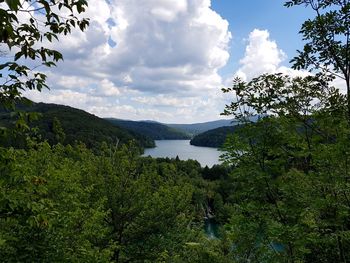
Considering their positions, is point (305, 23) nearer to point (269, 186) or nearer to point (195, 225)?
point (269, 186)

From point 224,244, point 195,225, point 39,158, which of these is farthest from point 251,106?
point 195,225

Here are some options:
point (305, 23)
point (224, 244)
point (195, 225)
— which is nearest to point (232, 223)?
point (305, 23)

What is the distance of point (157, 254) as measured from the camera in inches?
706

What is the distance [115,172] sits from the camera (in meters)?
19.7

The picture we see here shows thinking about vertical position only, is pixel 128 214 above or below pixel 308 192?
below

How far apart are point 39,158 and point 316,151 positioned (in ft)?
37.0

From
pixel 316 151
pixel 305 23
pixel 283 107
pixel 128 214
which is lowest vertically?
pixel 128 214

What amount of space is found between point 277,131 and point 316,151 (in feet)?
3.69

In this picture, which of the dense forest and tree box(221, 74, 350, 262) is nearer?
the dense forest

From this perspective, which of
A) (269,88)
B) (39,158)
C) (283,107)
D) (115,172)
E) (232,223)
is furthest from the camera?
(115,172)

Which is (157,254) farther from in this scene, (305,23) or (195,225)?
(305,23)

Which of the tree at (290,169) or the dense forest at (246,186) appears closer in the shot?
the dense forest at (246,186)

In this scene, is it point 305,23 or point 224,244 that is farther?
point 224,244

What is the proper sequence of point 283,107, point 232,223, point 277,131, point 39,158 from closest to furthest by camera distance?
point 283,107
point 277,131
point 232,223
point 39,158
